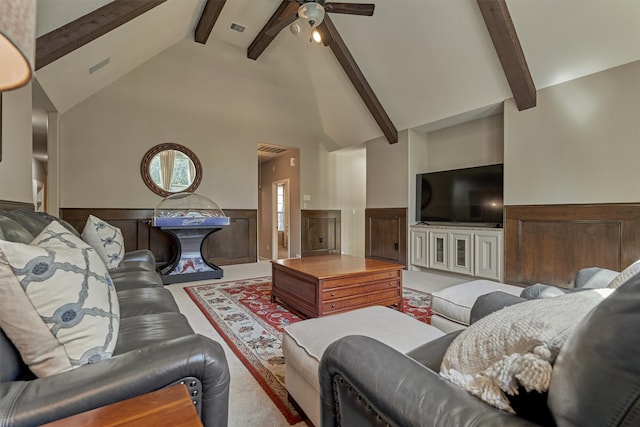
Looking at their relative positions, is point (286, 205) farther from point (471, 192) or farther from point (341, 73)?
point (471, 192)

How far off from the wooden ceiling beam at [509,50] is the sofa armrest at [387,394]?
3.61 meters

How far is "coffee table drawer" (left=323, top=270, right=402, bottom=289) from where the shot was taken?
8.33 feet

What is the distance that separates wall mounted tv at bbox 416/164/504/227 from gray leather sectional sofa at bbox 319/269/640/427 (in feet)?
11.8

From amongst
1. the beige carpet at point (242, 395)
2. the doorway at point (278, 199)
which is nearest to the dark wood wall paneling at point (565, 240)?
the beige carpet at point (242, 395)

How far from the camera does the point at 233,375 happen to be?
1807mm

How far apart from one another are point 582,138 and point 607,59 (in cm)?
74

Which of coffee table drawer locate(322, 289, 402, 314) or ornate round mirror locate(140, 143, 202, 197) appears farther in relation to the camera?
ornate round mirror locate(140, 143, 202, 197)

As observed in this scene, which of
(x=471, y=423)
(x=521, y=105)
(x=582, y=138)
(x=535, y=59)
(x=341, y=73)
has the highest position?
(x=341, y=73)

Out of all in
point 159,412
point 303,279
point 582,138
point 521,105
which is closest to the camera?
point 159,412

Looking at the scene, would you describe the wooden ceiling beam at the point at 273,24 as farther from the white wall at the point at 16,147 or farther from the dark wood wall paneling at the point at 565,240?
the dark wood wall paneling at the point at 565,240

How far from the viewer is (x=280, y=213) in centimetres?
783

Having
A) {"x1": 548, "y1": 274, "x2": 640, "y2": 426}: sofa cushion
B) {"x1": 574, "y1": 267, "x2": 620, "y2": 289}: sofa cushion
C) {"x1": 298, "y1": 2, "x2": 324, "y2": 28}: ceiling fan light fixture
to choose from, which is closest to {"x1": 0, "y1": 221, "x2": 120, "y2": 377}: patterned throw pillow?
{"x1": 548, "y1": 274, "x2": 640, "y2": 426}: sofa cushion

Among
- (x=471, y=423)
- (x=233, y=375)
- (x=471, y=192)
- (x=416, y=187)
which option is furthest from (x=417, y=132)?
(x=471, y=423)

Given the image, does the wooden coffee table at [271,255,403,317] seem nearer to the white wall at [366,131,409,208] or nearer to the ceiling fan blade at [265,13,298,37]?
the white wall at [366,131,409,208]
